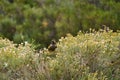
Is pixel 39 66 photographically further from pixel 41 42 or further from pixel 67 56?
pixel 41 42

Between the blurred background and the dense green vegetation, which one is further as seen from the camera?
the blurred background

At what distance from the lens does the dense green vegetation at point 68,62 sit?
494cm

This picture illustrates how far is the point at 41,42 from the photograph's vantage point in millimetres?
8188

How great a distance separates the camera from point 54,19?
8.36 metres

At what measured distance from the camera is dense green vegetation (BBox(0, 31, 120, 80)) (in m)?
4.94

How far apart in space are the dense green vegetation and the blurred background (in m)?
2.44

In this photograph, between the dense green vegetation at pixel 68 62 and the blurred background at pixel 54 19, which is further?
the blurred background at pixel 54 19

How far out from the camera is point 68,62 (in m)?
4.99

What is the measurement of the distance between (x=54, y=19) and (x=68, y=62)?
345 cm

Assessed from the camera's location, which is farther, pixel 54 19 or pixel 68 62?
pixel 54 19

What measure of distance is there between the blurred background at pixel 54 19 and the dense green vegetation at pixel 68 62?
8.01ft

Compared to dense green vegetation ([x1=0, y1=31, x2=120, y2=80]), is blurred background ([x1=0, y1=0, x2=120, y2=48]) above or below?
above

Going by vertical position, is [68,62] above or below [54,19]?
below

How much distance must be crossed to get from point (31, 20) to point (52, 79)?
363 centimetres
